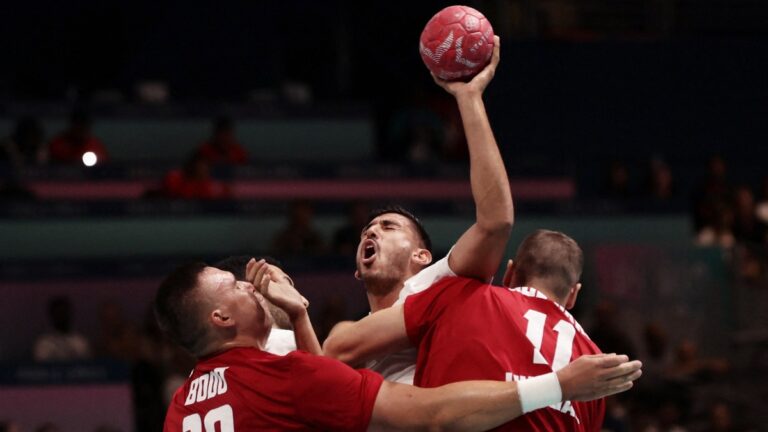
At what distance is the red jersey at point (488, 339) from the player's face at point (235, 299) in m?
0.64

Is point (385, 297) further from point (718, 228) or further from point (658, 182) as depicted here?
point (658, 182)

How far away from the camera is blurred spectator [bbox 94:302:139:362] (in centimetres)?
1170

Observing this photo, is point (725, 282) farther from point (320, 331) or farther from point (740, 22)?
point (740, 22)

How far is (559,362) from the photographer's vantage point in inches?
202

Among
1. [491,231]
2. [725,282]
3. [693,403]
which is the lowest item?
[693,403]

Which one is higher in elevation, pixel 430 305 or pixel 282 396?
pixel 430 305

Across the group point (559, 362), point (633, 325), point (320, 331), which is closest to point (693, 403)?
point (633, 325)

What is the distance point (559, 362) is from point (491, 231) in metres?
0.64

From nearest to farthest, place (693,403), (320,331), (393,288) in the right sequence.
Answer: (393,288) → (320,331) → (693,403)

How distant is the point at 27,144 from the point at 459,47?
10258mm

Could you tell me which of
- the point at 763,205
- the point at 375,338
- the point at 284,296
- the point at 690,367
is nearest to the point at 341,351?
the point at 375,338

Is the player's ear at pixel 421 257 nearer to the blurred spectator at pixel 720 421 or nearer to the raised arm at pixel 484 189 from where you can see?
the raised arm at pixel 484 189

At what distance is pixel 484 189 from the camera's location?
4875 mm

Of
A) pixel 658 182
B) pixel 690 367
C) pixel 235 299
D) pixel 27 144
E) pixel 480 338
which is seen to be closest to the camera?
pixel 480 338
